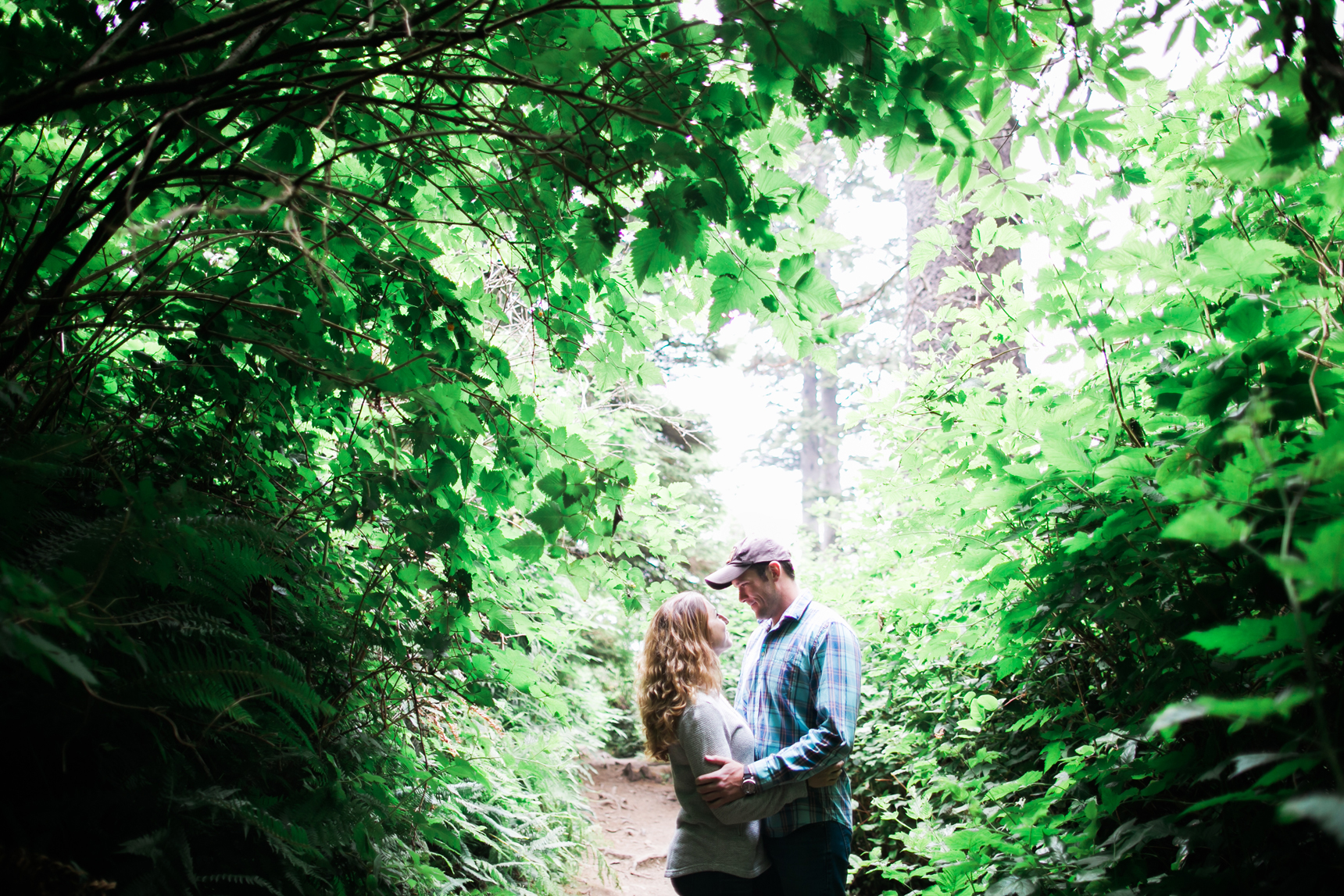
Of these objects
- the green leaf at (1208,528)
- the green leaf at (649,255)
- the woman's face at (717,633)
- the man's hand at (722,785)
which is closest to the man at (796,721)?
the man's hand at (722,785)

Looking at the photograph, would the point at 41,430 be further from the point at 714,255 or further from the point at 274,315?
the point at 714,255

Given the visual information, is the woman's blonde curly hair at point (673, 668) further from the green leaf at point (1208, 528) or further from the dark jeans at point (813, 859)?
the green leaf at point (1208, 528)

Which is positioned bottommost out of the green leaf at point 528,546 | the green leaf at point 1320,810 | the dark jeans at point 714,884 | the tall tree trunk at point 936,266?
the dark jeans at point 714,884

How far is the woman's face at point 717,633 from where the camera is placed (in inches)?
121

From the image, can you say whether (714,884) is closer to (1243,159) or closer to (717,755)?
(717,755)

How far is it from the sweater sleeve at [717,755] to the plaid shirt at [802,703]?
0.07m

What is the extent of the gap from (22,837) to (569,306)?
79.7 inches

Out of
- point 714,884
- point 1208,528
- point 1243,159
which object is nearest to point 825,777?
point 714,884

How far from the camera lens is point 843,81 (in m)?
1.90

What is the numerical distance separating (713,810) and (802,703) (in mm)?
567

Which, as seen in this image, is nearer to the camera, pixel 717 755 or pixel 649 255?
pixel 649 255

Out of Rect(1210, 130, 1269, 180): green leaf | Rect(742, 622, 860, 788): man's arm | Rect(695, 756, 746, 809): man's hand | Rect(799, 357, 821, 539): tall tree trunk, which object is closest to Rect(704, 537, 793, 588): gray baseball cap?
Rect(742, 622, 860, 788): man's arm

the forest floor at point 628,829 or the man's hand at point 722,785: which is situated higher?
the man's hand at point 722,785

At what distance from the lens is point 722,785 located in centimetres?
255
